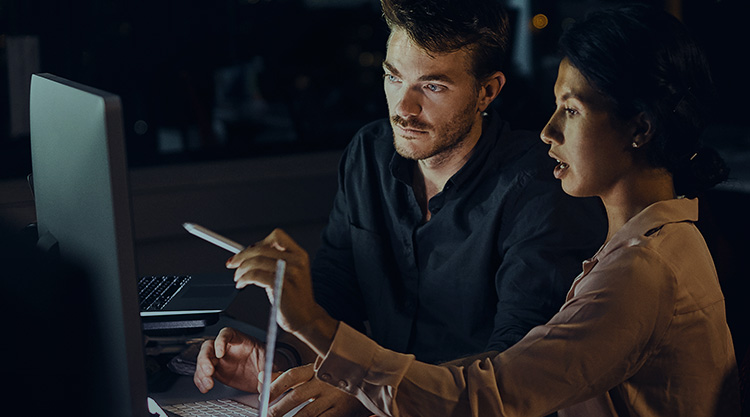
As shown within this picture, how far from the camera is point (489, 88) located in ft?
5.33

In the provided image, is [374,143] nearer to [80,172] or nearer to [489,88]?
[489,88]

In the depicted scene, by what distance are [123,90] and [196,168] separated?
384mm

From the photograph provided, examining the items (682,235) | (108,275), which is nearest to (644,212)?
(682,235)

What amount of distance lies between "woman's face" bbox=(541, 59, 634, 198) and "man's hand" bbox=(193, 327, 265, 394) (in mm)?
625

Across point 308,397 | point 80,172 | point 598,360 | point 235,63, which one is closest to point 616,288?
point 598,360

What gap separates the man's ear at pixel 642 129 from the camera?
100 cm

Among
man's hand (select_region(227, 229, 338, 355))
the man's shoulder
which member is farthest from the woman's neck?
the man's shoulder

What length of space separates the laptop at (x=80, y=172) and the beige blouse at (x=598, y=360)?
0.97ft

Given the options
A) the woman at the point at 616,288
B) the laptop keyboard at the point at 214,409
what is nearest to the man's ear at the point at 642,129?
the woman at the point at 616,288

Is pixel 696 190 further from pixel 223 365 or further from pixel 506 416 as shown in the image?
pixel 223 365

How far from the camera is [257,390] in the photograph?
133 centimetres

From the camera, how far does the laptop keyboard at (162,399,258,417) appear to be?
3.95 feet

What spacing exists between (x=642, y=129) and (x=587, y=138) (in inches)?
2.8

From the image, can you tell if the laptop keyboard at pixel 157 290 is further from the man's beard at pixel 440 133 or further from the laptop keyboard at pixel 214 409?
the man's beard at pixel 440 133
